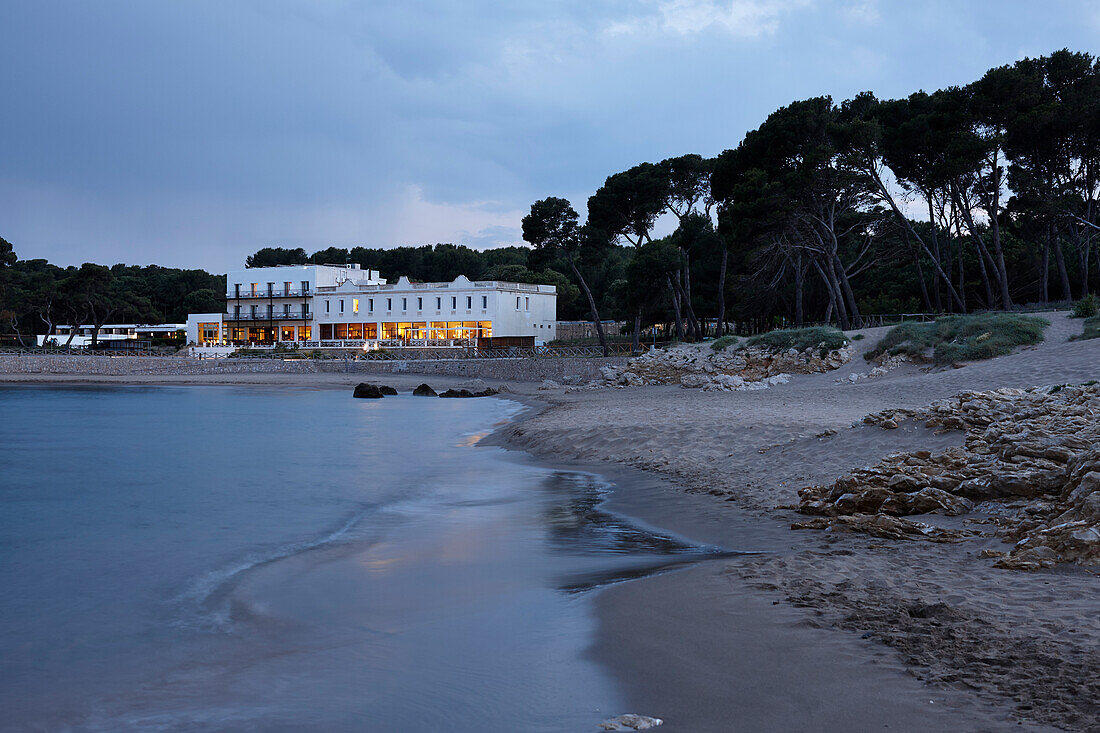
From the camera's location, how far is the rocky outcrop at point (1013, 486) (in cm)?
550

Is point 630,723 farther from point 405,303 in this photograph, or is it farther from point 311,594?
point 405,303

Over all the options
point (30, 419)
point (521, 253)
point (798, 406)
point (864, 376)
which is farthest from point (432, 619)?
point (521, 253)

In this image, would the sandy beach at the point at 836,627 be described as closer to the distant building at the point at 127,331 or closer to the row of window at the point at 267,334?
the row of window at the point at 267,334

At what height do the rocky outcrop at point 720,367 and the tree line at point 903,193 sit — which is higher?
the tree line at point 903,193

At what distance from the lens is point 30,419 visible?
29500 millimetres

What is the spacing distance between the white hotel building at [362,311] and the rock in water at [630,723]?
193ft

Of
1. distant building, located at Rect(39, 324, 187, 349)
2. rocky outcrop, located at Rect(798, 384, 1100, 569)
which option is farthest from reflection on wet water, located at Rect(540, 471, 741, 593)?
distant building, located at Rect(39, 324, 187, 349)

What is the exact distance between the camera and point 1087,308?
25.5 metres

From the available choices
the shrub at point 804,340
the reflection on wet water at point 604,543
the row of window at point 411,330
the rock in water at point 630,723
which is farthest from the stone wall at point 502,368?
the rock in water at point 630,723

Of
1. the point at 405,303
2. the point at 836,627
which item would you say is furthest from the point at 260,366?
the point at 836,627

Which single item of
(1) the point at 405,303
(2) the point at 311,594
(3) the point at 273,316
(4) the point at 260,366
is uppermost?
(1) the point at 405,303

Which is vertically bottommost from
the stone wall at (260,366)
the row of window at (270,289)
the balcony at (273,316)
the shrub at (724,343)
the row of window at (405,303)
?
the stone wall at (260,366)

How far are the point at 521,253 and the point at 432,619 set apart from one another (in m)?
91.4

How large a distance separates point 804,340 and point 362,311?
159ft
